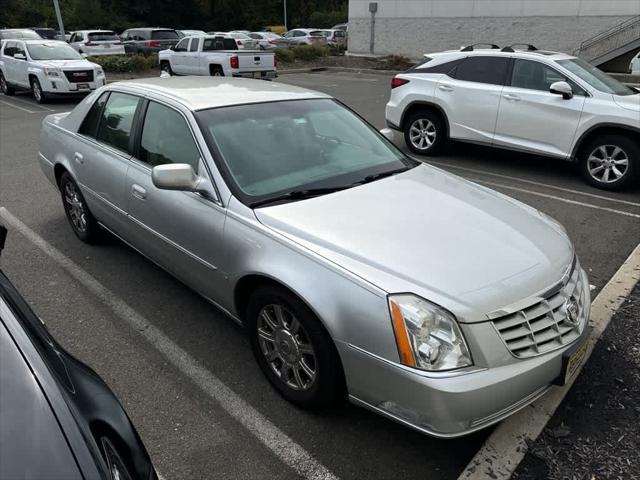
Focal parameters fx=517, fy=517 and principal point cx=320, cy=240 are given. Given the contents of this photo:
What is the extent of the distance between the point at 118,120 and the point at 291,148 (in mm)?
1706

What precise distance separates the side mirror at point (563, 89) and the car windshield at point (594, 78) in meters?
0.37

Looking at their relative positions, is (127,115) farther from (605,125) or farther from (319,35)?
(319,35)

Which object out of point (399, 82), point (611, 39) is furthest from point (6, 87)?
point (611, 39)

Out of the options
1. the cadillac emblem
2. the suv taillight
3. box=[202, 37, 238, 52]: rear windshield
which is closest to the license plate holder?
the cadillac emblem

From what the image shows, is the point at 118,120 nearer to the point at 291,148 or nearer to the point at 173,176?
the point at 173,176

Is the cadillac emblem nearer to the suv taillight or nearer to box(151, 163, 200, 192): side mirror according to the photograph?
box(151, 163, 200, 192): side mirror

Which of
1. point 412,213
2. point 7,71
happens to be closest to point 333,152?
point 412,213

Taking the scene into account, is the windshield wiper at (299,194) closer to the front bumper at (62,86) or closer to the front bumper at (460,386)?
the front bumper at (460,386)

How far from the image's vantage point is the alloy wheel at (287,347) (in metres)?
2.70

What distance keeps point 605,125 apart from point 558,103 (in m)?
0.66

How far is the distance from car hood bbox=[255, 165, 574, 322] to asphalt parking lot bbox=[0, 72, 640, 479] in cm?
89

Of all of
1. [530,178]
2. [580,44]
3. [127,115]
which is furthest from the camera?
[580,44]

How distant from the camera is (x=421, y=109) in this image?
8.38m

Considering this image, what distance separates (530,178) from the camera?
730 centimetres
